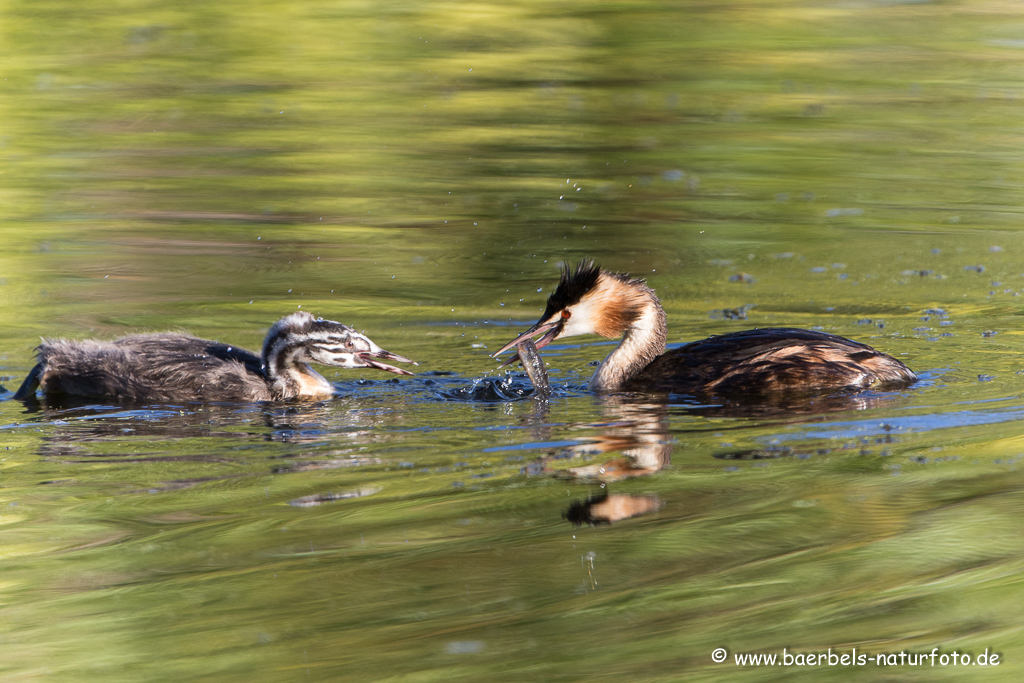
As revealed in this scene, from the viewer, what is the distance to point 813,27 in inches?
790

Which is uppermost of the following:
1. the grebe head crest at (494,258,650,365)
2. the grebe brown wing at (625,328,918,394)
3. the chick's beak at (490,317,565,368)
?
the grebe head crest at (494,258,650,365)

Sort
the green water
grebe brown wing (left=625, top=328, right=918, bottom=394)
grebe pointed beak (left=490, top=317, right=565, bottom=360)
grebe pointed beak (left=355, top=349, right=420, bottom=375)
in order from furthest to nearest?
1. grebe pointed beak (left=490, top=317, right=565, bottom=360)
2. grebe pointed beak (left=355, top=349, right=420, bottom=375)
3. grebe brown wing (left=625, top=328, right=918, bottom=394)
4. the green water

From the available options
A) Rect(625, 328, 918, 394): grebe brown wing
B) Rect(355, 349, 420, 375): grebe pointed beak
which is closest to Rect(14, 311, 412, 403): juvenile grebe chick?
Rect(355, 349, 420, 375): grebe pointed beak

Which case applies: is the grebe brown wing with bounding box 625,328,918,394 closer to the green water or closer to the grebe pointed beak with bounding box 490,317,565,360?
the green water

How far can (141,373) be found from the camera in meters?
7.84

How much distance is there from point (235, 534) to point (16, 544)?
0.83 m

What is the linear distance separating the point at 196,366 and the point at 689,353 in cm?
286

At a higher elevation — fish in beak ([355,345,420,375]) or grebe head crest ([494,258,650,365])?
grebe head crest ([494,258,650,365])

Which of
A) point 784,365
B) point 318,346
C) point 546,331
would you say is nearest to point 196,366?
point 318,346

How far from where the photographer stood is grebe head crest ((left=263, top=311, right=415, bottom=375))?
7895 mm

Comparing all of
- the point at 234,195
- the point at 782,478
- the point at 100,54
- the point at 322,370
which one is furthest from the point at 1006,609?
the point at 100,54

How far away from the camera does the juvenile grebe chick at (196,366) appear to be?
7.82 meters

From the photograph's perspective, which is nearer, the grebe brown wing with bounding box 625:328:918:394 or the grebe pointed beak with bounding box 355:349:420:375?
the grebe brown wing with bounding box 625:328:918:394

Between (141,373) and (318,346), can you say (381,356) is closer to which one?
(318,346)
